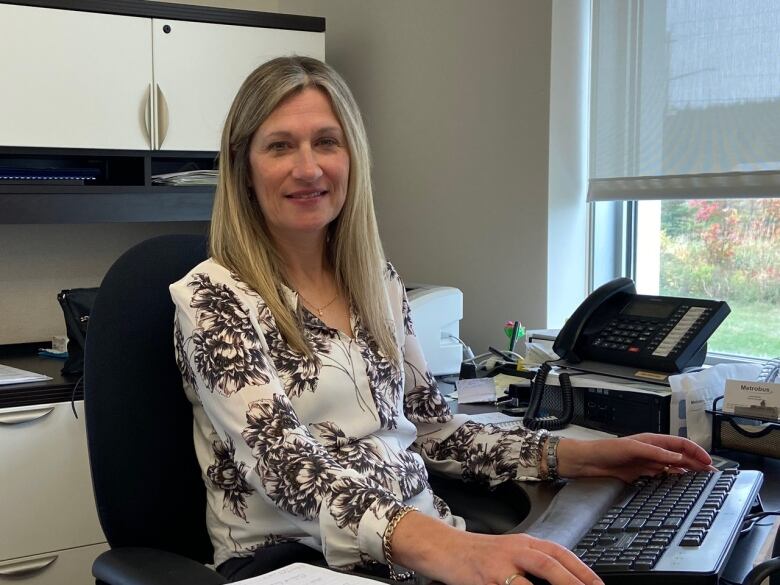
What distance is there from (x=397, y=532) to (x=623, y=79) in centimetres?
164

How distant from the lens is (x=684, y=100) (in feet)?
7.29

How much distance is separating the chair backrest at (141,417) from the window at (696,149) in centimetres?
134

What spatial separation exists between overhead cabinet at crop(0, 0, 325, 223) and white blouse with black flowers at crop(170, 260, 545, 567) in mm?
1416

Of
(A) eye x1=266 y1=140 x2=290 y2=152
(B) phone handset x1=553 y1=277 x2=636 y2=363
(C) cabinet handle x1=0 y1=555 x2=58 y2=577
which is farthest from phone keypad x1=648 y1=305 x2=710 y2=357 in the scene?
(C) cabinet handle x1=0 y1=555 x2=58 y2=577

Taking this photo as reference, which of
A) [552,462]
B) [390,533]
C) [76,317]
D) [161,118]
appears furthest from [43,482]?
[390,533]

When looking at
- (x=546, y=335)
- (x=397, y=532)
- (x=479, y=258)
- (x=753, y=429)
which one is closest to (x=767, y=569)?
(x=397, y=532)

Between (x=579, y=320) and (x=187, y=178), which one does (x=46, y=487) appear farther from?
(x=579, y=320)

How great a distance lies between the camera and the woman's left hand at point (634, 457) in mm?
1363

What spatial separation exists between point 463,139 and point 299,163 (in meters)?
1.42

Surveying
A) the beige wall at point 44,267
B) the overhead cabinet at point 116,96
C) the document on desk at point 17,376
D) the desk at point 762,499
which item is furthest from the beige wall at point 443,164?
the desk at point 762,499

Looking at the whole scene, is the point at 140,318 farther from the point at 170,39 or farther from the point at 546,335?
the point at 170,39

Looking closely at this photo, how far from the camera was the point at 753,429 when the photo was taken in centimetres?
160

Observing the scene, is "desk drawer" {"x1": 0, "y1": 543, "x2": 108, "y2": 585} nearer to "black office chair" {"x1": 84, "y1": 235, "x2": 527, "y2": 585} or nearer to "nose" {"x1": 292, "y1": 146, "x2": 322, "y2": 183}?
"black office chair" {"x1": 84, "y1": 235, "x2": 527, "y2": 585}

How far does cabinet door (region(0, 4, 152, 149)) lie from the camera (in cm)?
253
